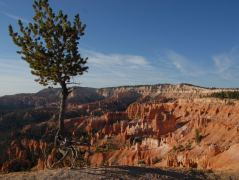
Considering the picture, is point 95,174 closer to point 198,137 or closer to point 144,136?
point 198,137

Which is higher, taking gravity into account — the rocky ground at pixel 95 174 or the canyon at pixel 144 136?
the rocky ground at pixel 95 174

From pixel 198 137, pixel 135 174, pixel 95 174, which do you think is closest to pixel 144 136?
pixel 198 137

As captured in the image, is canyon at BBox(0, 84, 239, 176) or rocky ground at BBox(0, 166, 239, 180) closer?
rocky ground at BBox(0, 166, 239, 180)

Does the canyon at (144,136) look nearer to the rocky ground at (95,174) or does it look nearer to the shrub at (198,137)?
the shrub at (198,137)

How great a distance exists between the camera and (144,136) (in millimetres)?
85125

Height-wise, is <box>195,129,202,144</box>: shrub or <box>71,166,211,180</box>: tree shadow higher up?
<box>71,166,211,180</box>: tree shadow

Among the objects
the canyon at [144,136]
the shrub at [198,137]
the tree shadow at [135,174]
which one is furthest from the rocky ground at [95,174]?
the shrub at [198,137]

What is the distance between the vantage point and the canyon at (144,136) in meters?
45.5

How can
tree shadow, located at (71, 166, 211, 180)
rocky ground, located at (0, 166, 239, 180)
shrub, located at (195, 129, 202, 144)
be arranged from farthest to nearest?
shrub, located at (195, 129, 202, 144), tree shadow, located at (71, 166, 211, 180), rocky ground, located at (0, 166, 239, 180)

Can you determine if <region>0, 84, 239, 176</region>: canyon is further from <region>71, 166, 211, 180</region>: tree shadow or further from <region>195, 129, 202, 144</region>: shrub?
<region>71, 166, 211, 180</region>: tree shadow

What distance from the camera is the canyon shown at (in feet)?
149

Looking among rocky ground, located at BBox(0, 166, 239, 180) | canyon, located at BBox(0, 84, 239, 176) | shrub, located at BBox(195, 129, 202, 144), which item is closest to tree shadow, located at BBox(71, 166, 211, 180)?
rocky ground, located at BBox(0, 166, 239, 180)

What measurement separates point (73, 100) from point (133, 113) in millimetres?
81789

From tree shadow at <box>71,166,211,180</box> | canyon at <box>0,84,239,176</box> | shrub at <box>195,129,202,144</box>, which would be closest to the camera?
tree shadow at <box>71,166,211,180</box>
